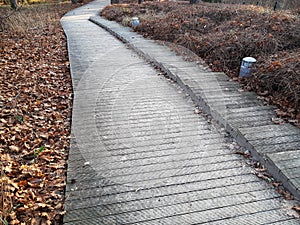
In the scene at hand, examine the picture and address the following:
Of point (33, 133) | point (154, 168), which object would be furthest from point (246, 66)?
point (33, 133)

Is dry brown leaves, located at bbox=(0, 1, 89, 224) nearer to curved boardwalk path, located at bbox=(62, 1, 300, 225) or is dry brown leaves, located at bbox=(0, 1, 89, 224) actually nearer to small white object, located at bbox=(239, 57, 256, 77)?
curved boardwalk path, located at bbox=(62, 1, 300, 225)

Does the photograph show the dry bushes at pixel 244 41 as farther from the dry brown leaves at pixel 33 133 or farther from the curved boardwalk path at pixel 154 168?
the dry brown leaves at pixel 33 133

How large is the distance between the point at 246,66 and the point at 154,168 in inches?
118

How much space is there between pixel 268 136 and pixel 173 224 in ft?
5.92

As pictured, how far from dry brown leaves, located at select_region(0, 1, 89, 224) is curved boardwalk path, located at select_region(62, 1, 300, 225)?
19 centimetres

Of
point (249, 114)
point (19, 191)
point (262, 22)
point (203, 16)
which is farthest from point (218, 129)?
point (203, 16)

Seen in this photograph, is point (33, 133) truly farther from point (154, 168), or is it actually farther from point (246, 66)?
point (246, 66)

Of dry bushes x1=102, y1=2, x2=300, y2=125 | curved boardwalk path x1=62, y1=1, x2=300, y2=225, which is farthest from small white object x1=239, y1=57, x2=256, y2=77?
curved boardwalk path x1=62, y1=1, x2=300, y2=225

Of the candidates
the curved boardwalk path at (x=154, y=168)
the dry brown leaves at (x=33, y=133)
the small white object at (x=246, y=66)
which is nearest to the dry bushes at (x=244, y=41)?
the small white object at (x=246, y=66)

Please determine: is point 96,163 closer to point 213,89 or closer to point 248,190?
point 248,190

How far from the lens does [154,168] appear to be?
2912 millimetres

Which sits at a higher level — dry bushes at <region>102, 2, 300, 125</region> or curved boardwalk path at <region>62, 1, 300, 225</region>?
dry bushes at <region>102, 2, 300, 125</region>

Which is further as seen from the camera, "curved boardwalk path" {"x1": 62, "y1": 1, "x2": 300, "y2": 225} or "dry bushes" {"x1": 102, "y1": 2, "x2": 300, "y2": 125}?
"dry bushes" {"x1": 102, "y1": 2, "x2": 300, "y2": 125}

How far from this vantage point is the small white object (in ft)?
15.7
